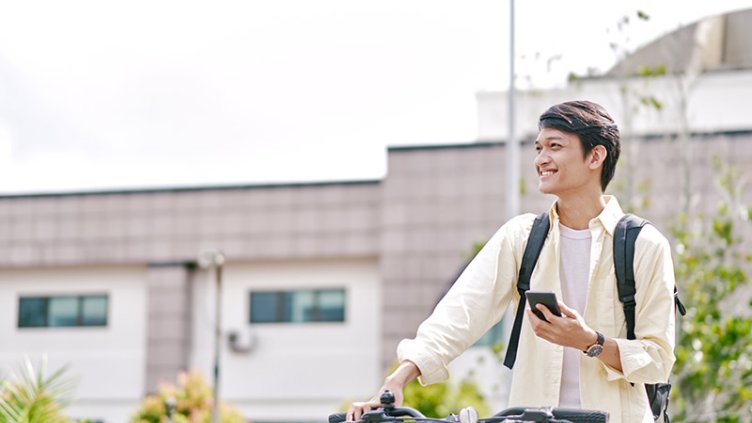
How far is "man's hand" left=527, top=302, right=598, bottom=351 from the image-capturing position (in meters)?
3.59

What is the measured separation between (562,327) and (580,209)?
0.57 m

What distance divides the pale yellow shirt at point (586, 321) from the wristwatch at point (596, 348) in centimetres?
9

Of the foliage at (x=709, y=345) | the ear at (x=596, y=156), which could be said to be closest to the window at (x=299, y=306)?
the foliage at (x=709, y=345)

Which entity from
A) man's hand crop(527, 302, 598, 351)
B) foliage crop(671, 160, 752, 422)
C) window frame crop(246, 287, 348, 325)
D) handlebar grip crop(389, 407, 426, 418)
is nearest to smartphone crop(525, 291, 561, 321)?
man's hand crop(527, 302, 598, 351)

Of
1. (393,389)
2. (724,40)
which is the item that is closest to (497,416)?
(393,389)

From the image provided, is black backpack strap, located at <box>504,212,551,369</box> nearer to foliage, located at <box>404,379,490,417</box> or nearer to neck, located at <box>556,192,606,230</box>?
neck, located at <box>556,192,606,230</box>

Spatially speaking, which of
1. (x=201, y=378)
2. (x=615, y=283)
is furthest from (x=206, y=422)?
(x=615, y=283)

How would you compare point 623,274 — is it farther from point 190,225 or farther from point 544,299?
point 190,225

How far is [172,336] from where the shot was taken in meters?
41.0

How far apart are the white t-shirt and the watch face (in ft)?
0.66

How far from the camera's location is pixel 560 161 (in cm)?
400

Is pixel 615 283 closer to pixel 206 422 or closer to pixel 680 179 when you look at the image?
pixel 680 179

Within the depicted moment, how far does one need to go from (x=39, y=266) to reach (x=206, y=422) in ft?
37.7

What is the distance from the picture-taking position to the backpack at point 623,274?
398 cm
